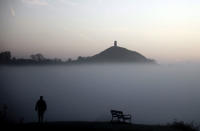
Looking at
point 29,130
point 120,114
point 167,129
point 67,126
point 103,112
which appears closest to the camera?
point 29,130

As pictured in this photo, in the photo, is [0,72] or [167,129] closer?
[167,129]

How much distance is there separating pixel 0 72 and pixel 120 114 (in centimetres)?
746

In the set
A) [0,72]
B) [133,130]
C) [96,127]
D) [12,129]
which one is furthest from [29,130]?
[0,72]

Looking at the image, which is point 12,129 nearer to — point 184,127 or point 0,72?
point 184,127

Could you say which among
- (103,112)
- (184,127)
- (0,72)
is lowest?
(103,112)

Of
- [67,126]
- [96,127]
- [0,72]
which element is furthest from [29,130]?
[0,72]

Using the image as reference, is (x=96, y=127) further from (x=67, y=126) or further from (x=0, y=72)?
(x=0, y=72)

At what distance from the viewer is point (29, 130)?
9.67 meters

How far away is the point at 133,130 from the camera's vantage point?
9992mm

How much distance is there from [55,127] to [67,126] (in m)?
0.42

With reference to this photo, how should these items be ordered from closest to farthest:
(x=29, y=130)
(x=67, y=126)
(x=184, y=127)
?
(x=29, y=130) → (x=67, y=126) → (x=184, y=127)

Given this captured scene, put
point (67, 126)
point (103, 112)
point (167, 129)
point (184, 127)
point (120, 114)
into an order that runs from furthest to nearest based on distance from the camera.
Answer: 1. point (103, 112)
2. point (120, 114)
3. point (184, 127)
4. point (167, 129)
5. point (67, 126)

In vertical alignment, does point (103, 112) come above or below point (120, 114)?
below

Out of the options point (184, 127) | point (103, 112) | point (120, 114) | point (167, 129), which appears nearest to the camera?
point (167, 129)
